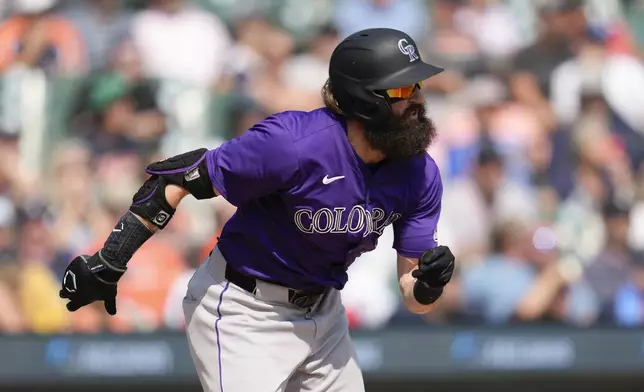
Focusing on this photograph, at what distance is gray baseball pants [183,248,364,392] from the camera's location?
326 centimetres

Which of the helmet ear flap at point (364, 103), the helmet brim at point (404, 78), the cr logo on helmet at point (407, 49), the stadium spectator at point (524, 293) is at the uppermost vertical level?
the cr logo on helmet at point (407, 49)

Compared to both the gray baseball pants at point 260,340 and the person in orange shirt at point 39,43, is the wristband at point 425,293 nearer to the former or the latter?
the gray baseball pants at point 260,340

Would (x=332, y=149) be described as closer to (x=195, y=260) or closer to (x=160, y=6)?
(x=195, y=260)

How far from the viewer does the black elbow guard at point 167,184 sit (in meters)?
3.21

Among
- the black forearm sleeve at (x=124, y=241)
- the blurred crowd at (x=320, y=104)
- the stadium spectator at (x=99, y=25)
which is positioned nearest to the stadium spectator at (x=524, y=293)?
the blurred crowd at (x=320, y=104)

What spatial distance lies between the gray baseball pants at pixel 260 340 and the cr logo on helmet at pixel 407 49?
87cm

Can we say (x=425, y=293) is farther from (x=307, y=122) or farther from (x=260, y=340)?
(x=307, y=122)

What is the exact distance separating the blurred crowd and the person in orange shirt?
0.01 meters

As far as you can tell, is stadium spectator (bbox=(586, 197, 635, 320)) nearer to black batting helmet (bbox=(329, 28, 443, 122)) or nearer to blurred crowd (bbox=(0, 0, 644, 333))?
blurred crowd (bbox=(0, 0, 644, 333))

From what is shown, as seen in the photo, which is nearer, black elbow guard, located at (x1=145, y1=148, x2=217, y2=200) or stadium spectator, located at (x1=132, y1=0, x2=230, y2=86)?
black elbow guard, located at (x1=145, y1=148, x2=217, y2=200)

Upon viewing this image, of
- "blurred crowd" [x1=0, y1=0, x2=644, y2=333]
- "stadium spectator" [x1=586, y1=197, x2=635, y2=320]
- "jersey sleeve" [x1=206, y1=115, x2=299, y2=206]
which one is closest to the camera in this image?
"jersey sleeve" [x1=206, y1=115, x2=299, y2=206]

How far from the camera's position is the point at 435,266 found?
3.08m

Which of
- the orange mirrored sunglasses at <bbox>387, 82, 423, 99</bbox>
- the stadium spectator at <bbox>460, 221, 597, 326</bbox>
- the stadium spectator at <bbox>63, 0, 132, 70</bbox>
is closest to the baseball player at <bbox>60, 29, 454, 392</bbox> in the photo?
the orange mirrored sunglasses at <bbox>387, 82, 423, 99</bbox>

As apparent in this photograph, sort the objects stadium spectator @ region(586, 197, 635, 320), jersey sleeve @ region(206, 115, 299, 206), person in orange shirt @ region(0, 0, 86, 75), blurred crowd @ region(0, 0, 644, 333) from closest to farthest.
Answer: jersey sleeve @ region(206, 115, 299, 206) < blurred crowd @ region(0, 0, 644, 333) < stadium spectator @ region(586, 197, 635, 320) < person in orange shirt @ region(0, 0, 86, 75)
